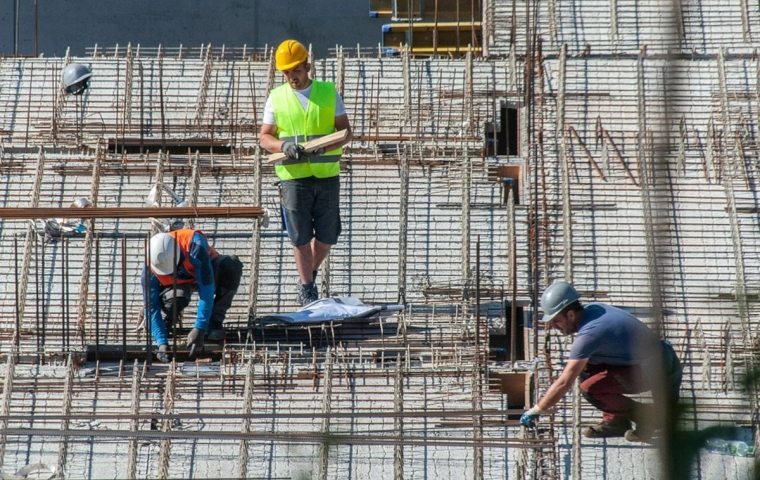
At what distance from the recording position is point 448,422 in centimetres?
812

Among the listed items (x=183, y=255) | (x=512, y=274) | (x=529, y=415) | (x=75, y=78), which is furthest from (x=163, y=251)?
(x=75, y=78)

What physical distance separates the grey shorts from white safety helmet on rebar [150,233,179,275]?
37.9 inches

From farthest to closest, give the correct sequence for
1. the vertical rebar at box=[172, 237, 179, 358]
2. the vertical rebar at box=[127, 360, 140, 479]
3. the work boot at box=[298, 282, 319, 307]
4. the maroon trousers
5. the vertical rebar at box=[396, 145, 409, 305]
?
the vertical rebar at box=[396, 145, 409, 305]
the work boot at box=[298, 282, 319, 307]
the vertical rebar at box=[172, 237, 179, 358]
the vertical rebar at box=[127, 360, 140, 479]
the maroon trousers

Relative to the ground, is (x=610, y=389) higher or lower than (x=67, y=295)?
lower

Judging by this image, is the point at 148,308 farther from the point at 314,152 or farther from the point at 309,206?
the point at 314,152

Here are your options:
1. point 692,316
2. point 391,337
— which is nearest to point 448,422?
point 391,337

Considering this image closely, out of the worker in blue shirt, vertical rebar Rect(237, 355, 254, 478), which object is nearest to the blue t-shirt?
the worker in blue shirt

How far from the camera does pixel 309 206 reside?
357 inches

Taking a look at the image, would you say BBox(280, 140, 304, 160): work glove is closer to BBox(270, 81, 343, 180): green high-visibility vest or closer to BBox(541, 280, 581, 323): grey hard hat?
BBox(270, 81, 343, 180): green high-visibility vest

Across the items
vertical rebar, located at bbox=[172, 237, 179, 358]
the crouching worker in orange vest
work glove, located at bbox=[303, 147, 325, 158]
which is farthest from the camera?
work glove, located at bbox=[303, 147, 325, 158]

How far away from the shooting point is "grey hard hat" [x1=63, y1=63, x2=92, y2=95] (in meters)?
11.5

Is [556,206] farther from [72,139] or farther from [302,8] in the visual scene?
[302,8]

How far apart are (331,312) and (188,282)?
42.8 inches

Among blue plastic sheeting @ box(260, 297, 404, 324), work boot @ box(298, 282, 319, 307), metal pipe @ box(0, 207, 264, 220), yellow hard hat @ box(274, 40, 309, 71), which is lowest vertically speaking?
blue plastic sheeting @ box(260, 297, 404, 324)
